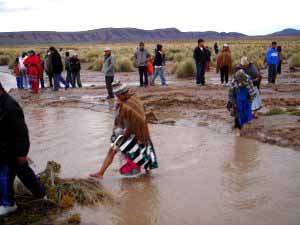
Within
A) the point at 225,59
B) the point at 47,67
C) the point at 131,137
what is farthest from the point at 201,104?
the point at 47,67

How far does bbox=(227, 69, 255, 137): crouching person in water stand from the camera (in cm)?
887

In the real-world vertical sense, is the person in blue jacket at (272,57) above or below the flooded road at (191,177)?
above

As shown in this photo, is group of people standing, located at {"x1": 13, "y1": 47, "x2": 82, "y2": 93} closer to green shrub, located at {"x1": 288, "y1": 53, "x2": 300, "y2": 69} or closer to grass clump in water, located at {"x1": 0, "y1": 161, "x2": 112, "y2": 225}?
grass clump in water, located at {"x1": 0, "y1": 161, "x2": 112, "y2": 225}

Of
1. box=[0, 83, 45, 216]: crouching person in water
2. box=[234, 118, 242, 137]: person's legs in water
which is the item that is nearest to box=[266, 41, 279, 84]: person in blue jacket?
box=[234, 118, 242, 137]: person's legs in water

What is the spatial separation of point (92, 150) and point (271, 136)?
3616 millimetres

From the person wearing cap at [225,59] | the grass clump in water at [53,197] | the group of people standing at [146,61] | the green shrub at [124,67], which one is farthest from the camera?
the green shrub at [124,67]

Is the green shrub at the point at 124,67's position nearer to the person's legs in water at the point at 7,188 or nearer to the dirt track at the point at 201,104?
the dirt track at the point at 201,104

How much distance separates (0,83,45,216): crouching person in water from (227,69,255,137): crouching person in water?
5.19m

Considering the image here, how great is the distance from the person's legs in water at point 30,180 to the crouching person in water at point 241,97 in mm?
5024

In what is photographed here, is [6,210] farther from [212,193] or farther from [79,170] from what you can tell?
[212,193]

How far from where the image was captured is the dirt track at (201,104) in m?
9.13

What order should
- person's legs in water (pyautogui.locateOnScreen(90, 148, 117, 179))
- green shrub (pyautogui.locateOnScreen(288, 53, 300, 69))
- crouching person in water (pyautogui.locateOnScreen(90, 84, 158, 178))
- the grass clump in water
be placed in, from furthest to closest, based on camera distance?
green shrub (pyautogui.locateOnScreen(288, 53, 300, 69)) < person's legs in water (pyautogui.locateOnScreen(90, 148, 117, 179)) < crouching person in water (pyautogui.locateOnScreen(90, 84, 158, 178)) < the grass clump in water

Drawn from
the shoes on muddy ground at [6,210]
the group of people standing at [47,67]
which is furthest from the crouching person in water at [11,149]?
the group of people standing at [47,67]

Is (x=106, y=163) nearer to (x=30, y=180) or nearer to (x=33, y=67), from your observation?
(x=30, y=180)
